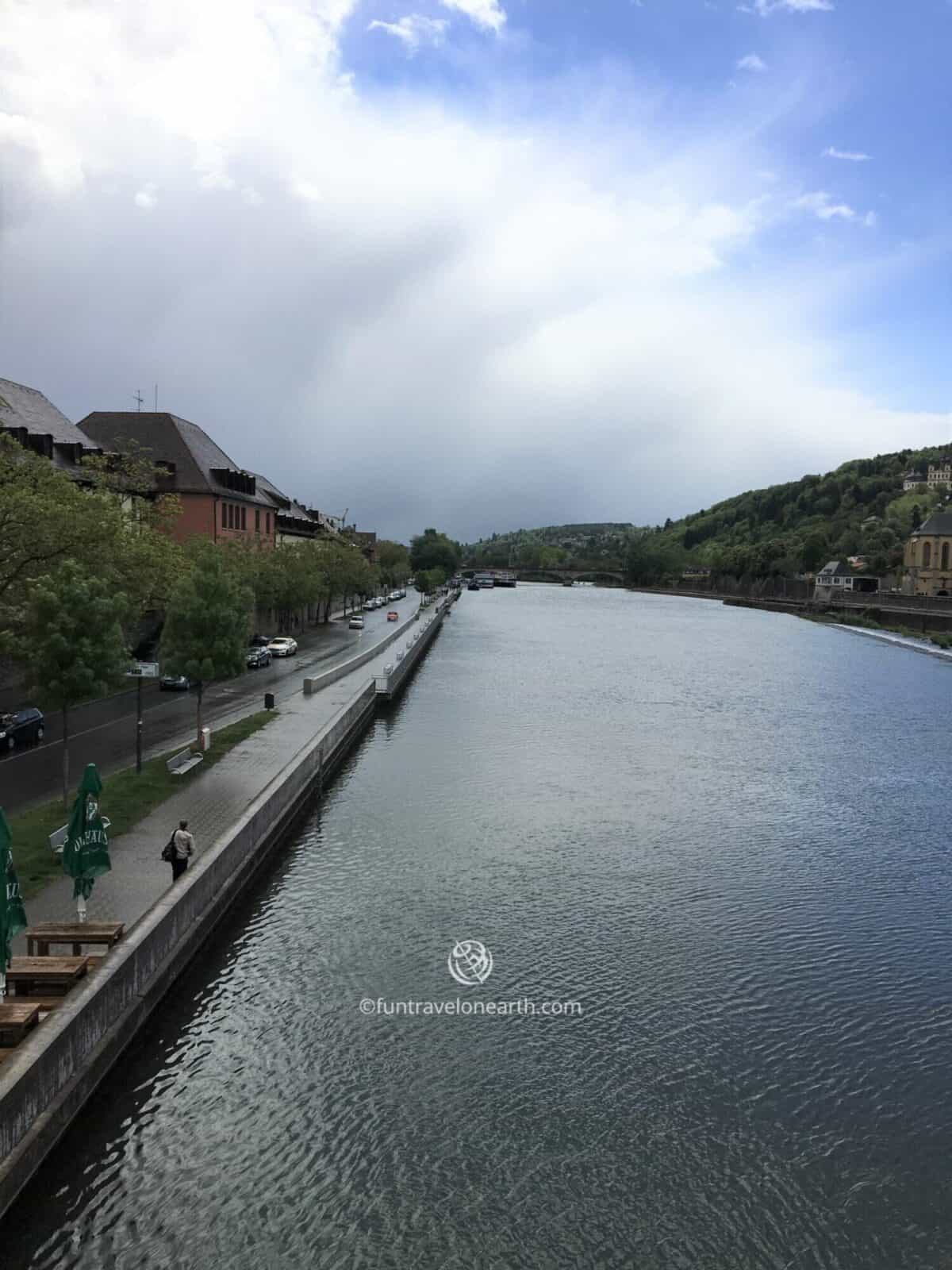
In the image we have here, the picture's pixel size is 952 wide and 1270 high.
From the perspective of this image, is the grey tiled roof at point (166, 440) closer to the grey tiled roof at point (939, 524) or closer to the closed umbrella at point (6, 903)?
the closed umbrella at point (6, 903)

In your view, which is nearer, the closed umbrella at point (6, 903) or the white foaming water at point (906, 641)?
the closed umbrella at point (6, 903)

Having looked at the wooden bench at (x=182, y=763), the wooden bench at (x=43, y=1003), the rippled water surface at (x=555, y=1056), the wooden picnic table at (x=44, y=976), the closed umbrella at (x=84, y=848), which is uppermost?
the closed umbrella at (x=84, y=848)

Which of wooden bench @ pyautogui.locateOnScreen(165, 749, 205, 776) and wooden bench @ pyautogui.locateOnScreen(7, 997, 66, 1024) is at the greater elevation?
wooden bench @ pyautogui.locateOnScreen(7, 997, 66, 1024)

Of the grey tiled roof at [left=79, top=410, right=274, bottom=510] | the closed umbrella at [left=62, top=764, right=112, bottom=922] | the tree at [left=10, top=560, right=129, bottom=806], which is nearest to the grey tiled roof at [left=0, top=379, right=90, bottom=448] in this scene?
the grey tiled roof at [left=79, top=410, right=274, bottom=510]

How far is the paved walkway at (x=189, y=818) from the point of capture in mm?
15125

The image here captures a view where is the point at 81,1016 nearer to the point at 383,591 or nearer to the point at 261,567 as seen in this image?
the point at 261,567

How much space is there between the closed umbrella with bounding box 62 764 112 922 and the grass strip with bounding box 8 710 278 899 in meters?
1.64

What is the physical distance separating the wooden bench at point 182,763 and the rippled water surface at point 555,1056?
3436 millimetres

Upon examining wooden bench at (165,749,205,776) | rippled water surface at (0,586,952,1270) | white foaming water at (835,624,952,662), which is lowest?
white foaming water at (835,624,952,662)

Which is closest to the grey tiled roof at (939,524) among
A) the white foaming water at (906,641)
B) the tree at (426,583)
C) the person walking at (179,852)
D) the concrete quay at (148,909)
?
the white foaming water at (906,641)

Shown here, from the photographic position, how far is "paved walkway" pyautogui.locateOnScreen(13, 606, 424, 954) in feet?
49.6

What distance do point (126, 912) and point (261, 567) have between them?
44.4 m

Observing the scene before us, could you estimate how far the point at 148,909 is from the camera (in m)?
15.0

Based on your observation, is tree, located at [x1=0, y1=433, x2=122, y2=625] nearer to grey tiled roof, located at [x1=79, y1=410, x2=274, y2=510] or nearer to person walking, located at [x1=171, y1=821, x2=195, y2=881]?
person walking, located at [x1=171, y1=821, x2=195, y2=881]
